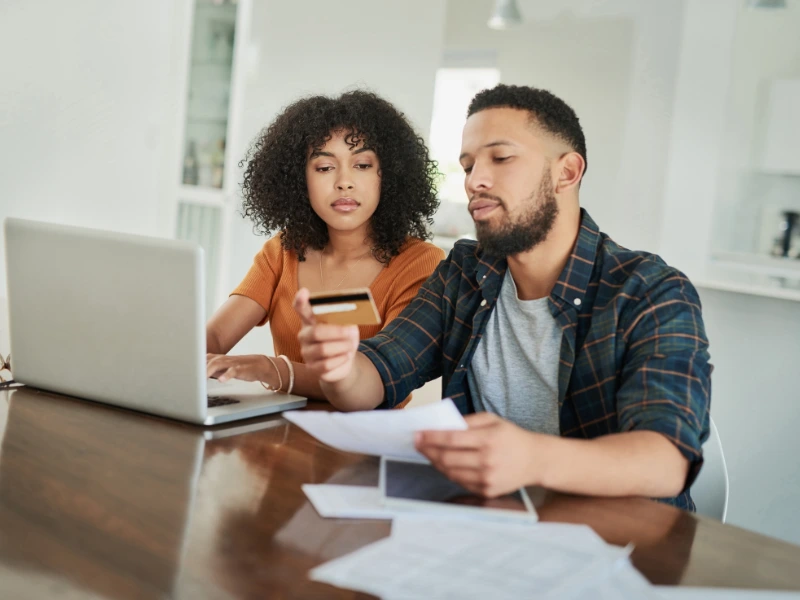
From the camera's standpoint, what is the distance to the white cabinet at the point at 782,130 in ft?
9.14

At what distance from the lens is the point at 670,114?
320cm

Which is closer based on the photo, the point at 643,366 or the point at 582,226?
the point at 643,366

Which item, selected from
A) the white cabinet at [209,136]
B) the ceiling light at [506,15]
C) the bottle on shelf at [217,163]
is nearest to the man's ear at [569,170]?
the ceiling light at [506,15]

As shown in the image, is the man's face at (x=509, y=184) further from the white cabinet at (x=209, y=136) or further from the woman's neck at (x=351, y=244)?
the white cabinet at (x=209, y=136)

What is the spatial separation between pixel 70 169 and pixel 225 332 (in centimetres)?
278

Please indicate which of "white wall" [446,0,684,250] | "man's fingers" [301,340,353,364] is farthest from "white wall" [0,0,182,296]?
"man's fingers" [301,340,353,364]

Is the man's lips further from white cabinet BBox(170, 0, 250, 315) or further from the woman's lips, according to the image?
white cabinet BBox(170, 0, 250, 315)

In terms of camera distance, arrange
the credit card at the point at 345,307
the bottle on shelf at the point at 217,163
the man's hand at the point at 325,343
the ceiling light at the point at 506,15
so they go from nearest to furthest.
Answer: the credit card at the point at 345,307
the man's hand at the point at 325,343
the ceiling light at the point at 506,15
the bottle on shelf at the point at 217,163

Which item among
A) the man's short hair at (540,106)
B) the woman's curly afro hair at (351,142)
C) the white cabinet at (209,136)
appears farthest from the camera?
the white cabinet at (209,136)

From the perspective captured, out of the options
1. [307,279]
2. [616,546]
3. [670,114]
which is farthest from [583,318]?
[670,114]

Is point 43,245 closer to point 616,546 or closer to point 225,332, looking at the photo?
point 225,332

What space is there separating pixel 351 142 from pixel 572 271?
2.35ft

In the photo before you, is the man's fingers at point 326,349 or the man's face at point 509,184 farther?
the man's face at point 509,184

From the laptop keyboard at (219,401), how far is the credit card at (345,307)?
295 millimetres
